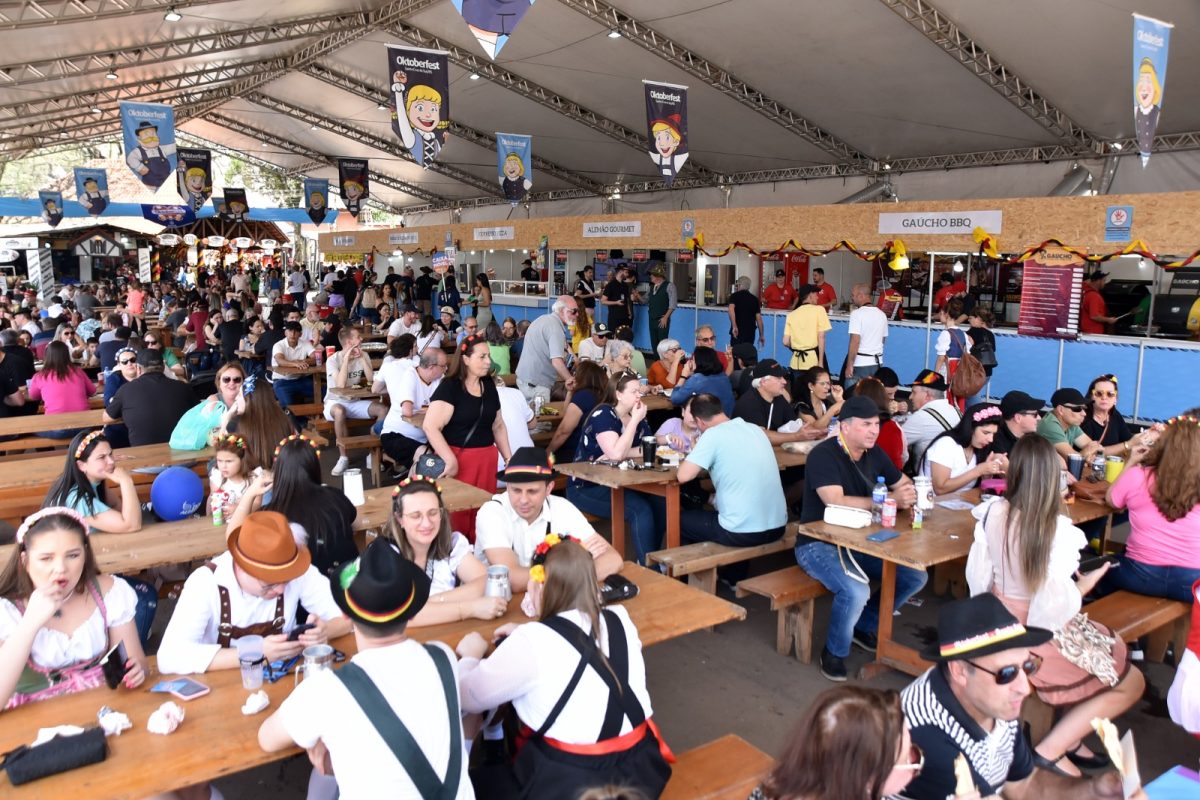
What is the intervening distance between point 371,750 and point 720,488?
3.10 metres

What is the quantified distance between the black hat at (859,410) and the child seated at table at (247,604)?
8.44 ft

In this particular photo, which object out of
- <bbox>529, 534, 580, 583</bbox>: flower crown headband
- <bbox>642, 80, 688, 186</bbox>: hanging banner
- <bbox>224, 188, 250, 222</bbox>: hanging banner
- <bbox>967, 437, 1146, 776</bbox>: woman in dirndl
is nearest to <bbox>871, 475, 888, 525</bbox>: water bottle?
<bbox>967, 437, 1146, 776</bbox>: woman in dirndl

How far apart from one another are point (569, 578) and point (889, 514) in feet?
7.92

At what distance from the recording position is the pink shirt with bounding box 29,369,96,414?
7680 mm

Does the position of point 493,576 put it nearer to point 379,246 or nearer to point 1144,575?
point 1144,575

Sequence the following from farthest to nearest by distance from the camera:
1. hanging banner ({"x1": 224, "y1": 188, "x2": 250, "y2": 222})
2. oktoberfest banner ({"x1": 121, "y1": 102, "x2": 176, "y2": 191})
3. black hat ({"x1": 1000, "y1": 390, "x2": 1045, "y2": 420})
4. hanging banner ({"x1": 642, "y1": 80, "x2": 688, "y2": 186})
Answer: hanging banner ({"x1": 224, "y1": 188, "x2": 250, "y2": 222})
oktoberfest banner ({"x1": 121, "y1": 102, "x2": 176, "y2": 191})
hanging banner ({"x1": 642, "y1": 80, "x2": 688, "y2": 186})
black hat ({"x1": 1000, "y1": 390, "x2": 1045, "y2": 420})

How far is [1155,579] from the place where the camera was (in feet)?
14.2

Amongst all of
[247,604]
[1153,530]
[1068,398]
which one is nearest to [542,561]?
[247,604]

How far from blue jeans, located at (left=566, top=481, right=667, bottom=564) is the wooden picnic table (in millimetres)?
2414

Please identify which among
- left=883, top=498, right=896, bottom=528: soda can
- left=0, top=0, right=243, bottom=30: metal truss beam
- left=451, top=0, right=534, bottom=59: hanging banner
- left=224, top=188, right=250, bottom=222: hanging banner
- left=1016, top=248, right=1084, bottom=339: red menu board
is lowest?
left=883, top=498, right=896, bottom=528: soda can

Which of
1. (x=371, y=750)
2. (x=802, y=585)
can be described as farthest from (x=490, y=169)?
(x=371, y=750)

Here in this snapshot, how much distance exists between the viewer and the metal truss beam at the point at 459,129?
21.0 meters

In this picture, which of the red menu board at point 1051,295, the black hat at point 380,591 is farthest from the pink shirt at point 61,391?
the red menu board at point 1051,295

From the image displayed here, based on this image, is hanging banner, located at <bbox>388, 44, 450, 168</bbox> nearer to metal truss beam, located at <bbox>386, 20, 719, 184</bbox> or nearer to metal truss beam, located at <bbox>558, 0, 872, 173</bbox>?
metal truss beam, located at <bbox>558, 0, 872, 173</bbox>
